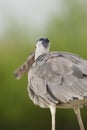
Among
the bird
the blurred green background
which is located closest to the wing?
the bird

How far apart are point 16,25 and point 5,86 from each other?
409 cm

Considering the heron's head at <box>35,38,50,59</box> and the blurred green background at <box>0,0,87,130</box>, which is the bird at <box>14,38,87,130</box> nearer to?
the heron's head at <box>35,38,50,59</box>

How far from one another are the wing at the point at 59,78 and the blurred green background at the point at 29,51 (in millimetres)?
10585

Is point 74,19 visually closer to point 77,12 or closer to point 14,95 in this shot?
point 77,12

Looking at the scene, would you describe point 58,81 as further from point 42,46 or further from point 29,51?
point 29,51

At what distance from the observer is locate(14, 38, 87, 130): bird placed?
999cm

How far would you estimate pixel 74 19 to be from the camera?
28391mm

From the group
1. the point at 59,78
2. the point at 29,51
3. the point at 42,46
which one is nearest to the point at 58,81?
the point at 59,78

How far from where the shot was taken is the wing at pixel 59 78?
393 inches

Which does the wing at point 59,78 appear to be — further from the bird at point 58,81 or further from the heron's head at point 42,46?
the heron's head at point 42,46

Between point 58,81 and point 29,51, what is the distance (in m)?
14.0

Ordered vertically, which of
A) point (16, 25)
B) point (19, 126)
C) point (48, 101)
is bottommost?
point (19, 126)

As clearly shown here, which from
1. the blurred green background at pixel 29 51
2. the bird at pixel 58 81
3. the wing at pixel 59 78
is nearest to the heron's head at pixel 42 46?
the bird at pixel 58 81

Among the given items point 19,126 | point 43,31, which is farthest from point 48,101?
point 43,31
